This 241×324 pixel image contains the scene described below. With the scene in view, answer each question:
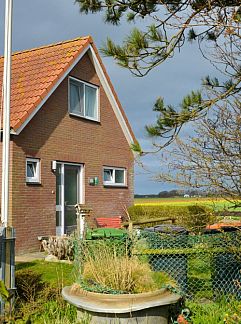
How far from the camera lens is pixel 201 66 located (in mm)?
7254

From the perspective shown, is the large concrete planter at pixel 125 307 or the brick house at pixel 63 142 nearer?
the large concrete planter at pixel 125 307

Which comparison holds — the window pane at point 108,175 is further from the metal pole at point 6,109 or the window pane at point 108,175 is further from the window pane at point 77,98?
the metal pole at point 6,109

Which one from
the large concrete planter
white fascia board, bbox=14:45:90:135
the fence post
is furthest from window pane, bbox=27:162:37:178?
the large concrete planter

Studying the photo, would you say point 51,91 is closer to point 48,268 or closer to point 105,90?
point 105,90

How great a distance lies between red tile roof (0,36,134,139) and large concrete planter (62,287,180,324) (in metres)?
7.63

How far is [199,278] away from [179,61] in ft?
10.6

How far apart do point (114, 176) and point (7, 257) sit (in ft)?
38.1

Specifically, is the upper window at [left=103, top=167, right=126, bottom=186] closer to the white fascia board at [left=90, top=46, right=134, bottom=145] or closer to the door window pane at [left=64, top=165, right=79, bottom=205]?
the white fascia board at [left=90, top=46, right=134, bottom=145]

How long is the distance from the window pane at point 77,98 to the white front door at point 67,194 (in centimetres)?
180

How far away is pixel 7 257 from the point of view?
18.0 ft

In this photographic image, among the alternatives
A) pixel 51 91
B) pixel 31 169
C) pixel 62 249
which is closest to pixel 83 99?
pixel 51 91

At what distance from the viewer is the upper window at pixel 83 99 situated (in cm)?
1504

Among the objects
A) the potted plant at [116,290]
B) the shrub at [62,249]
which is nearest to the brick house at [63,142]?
the shrub at [62,249]

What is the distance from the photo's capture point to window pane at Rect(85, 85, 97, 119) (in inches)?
621
